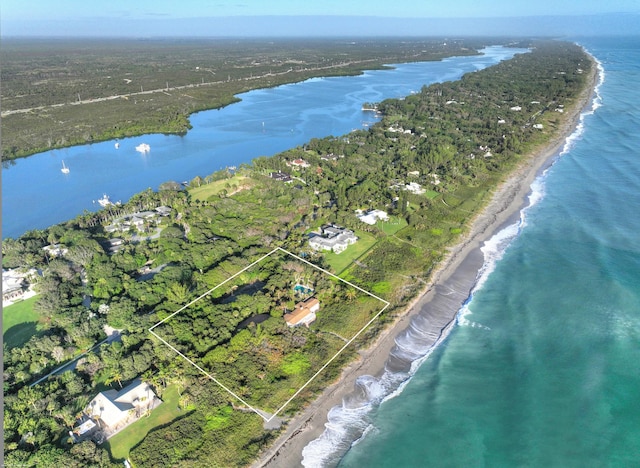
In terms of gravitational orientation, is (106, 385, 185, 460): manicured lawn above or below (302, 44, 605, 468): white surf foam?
above

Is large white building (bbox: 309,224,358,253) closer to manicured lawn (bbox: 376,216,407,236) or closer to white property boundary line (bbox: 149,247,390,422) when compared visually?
white property boundary line (bbox: 149,247,390,422)

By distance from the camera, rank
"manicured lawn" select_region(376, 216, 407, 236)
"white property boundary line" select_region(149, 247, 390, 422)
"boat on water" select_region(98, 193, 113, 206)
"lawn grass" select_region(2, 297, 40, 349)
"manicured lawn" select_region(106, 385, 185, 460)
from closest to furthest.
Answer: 1. "manicured lawn" select_region(106, 385, 185, 460)
2. "white property boundary line" select_region(149, 247, 390, 422)
3. "lawn grass" select_region(2, 297, 40, 349)
4. "manicured lawn" select_region(376, 216, 407, 236)
5. "boat on water" select_region(98, 193, 113, 206)

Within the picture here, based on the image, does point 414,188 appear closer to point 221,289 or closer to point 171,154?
point 221,289

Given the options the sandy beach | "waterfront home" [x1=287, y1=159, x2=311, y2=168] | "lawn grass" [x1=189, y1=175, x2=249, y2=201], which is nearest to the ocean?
the sandy beach

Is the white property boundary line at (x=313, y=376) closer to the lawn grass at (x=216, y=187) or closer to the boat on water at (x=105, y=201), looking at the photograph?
the lawn grass at (x=216, y=187)

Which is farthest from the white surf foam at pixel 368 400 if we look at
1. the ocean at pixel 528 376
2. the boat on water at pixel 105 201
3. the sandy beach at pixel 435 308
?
the boat on water at pixel 105 201

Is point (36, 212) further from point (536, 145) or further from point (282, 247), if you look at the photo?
point (536, 145)

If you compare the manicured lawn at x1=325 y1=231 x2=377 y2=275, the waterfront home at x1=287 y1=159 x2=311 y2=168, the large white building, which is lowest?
the manicured lawn at x1=325 y1=231 x2=377 y2=275
